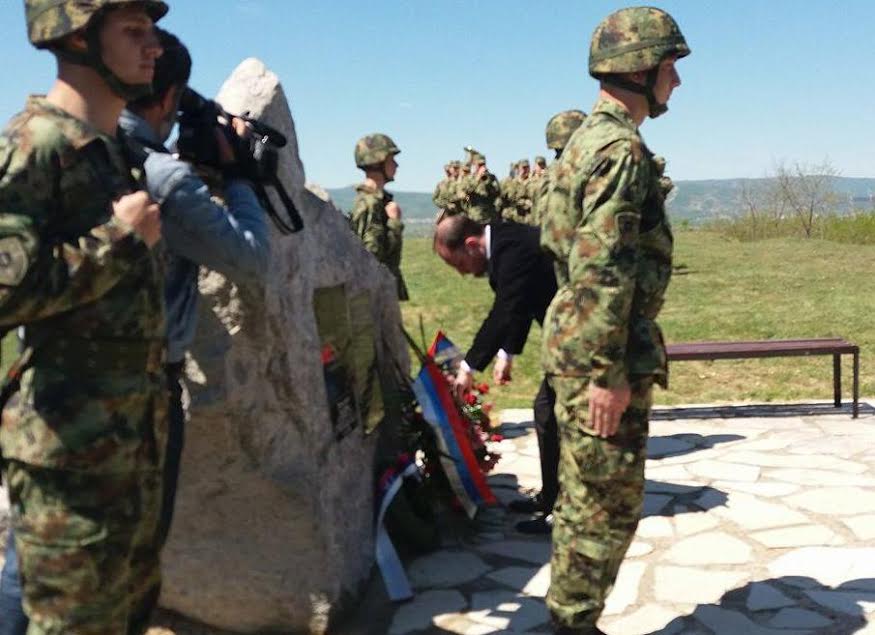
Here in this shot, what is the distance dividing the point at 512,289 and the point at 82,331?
265 cm

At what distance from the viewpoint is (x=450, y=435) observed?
4887 mm

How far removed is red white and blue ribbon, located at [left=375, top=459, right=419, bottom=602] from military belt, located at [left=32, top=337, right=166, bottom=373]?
7.27ft

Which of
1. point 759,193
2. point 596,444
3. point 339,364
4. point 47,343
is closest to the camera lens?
point 47,343

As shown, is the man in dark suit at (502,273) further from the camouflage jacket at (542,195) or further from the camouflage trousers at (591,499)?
the camouflage trousers at (591,499)

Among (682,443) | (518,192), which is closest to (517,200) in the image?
(518,192)

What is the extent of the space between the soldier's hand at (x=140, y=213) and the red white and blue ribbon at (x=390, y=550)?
2.38m

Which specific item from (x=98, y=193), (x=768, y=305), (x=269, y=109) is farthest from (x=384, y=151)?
(x=768, y=305)

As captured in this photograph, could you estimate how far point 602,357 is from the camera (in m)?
3.05

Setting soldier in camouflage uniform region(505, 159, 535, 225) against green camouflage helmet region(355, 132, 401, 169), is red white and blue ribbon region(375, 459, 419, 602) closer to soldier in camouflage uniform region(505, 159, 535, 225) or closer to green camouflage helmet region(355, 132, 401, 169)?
green camouflage helmet region(355, 132, 401, 169)

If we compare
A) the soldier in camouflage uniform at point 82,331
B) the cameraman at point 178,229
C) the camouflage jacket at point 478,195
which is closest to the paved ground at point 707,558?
the cameraman at point 178,229

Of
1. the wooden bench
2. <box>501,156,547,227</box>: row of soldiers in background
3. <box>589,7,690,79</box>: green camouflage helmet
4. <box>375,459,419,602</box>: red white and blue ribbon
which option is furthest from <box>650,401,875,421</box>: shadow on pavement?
<box>501,156,547,227</box>: row of soldiers in background

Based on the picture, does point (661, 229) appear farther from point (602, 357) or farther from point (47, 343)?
point (47, 343)

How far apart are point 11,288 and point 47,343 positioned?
0.66ft

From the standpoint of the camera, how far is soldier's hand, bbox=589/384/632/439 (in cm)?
310
